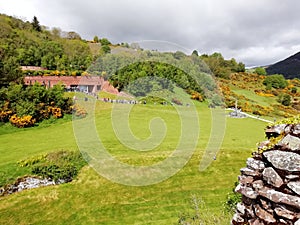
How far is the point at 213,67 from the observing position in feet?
270

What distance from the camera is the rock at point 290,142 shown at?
5042 mm

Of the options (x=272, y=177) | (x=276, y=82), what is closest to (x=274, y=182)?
(x=272, y=177)

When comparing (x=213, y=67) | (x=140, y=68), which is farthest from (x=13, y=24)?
(x=140, y=68)

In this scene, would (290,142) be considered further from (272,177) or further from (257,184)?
(257,184)

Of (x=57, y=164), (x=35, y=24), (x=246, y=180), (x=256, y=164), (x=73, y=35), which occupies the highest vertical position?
(x=35, y=24)

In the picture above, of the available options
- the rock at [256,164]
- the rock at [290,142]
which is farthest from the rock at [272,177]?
the rock at [290,142]

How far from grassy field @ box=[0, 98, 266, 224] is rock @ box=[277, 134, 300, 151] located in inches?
237

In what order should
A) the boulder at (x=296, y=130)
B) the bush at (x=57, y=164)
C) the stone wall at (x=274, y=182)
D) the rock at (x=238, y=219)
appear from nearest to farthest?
the stone wall at (x=274, y=182) → the boulder at (x=296, y=130) → the rock at (x=238, y=219) → the bush at (x=57, y=164)

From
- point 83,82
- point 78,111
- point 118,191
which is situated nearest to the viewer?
point 118,191

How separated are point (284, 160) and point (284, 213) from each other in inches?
39.3

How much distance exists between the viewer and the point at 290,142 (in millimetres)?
5172

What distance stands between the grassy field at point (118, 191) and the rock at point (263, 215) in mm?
5034

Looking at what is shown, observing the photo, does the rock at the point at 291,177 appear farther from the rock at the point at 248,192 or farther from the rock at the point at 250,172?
the rock at the point at 248,192

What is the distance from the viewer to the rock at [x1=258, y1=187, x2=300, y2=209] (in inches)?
189
